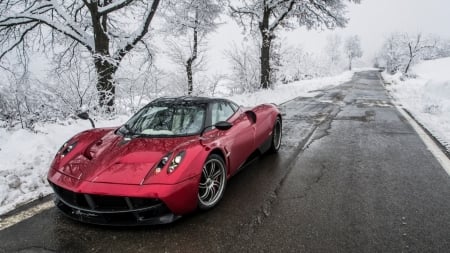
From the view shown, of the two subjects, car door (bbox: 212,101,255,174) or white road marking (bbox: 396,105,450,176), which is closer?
car door (bbox: 212,101,255,174)

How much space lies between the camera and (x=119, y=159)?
9.95ft

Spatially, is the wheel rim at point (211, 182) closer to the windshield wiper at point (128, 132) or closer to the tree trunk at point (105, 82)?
the windshield wiper at point (128, 132)

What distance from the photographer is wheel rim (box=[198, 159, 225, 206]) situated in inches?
127

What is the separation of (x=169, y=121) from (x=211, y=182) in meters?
0.94

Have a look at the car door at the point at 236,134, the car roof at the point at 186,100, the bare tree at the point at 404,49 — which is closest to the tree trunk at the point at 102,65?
the car roof at the point at 186,100

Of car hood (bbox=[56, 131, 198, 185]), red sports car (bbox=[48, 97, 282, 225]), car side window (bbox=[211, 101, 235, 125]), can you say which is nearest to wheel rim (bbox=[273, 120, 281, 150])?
red sports car (bbox=[48, 97, 282, 225])

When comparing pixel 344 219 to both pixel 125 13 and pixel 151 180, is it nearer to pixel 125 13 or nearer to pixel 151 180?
pixel 151 180

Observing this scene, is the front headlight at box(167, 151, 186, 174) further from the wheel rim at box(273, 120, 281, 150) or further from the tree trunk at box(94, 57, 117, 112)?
the tree trunk at box(94, 57, 117, 112)

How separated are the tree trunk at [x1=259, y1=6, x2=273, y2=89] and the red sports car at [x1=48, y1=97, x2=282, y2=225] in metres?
13.0

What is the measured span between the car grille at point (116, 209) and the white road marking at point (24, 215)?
29.0 inches

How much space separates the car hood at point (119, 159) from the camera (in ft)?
9.20

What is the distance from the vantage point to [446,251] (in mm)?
2525

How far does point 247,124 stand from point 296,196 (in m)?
1.24

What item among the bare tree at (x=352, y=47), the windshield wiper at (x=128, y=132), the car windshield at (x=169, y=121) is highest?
the bare tree at (x=352, y=47)
